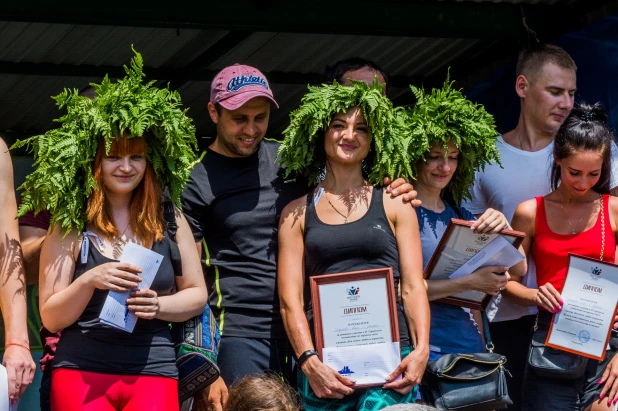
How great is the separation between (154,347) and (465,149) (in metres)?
1.80

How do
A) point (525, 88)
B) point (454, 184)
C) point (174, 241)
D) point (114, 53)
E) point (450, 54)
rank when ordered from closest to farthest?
point (174, 241) → point (454, 184) → point (525, 88) → point (114, 53) → point (450, 54)

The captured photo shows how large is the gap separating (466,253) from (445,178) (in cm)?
40

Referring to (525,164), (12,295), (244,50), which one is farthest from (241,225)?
(244,50)

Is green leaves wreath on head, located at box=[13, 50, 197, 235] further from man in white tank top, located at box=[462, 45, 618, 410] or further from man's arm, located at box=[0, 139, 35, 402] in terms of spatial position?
man in white tank top, located at box=[462, 45, 618, 410]

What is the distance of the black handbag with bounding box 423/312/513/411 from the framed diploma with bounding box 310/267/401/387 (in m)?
0.38

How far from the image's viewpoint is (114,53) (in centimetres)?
779

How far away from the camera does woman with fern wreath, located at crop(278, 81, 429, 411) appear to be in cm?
457

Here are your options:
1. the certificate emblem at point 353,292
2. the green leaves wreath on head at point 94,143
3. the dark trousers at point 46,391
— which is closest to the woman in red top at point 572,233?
the certificate emblem at point 353,292

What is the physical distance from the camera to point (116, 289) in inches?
172

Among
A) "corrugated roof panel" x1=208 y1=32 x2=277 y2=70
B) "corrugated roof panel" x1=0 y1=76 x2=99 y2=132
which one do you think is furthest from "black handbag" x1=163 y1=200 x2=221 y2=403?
"corrugated roof panel" x1=0 y1=76 x2=99 y2=132

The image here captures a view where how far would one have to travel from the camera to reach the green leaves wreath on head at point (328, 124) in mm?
4902

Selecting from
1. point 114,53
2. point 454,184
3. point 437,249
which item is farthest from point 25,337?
point 114,53

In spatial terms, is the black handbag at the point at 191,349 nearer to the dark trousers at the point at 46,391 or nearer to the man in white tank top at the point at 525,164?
the dark trousers at the point at 46,391

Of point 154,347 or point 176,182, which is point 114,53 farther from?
point 154,347
